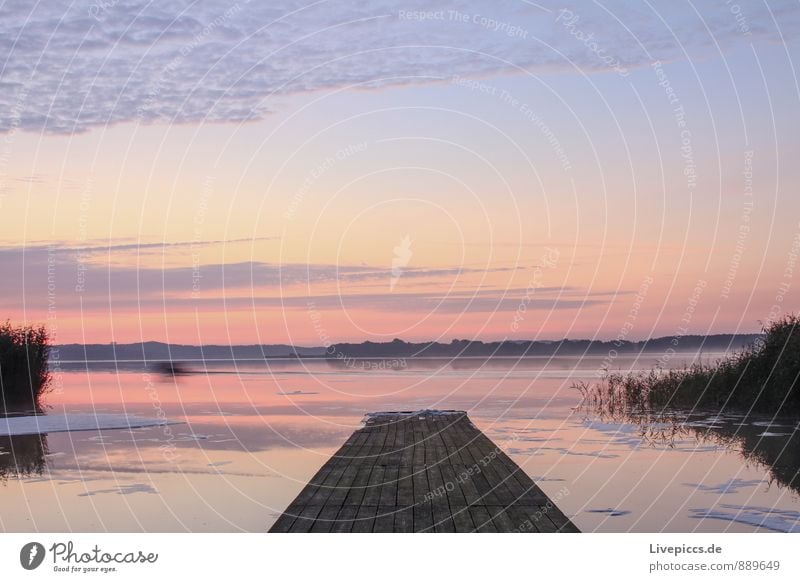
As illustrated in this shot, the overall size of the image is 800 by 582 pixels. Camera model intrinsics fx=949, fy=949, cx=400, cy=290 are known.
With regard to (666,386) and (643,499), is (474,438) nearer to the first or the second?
(643,499)

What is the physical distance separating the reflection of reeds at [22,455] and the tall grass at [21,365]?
6.81 metres

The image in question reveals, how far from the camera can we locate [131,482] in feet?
56.6

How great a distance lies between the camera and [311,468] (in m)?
18.7

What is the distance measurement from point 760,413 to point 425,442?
1065 centimetres

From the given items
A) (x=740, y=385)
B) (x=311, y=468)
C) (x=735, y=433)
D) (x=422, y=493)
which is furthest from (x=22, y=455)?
(x=740, y=385)

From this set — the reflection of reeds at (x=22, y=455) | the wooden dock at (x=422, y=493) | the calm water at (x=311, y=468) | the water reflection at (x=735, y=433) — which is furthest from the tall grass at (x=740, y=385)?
the reflection of reeds at (x=22, y=455)

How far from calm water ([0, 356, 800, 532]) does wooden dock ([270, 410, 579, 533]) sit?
712 millimetres

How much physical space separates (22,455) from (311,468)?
6545mm

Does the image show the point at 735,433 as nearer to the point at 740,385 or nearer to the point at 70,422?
the point at 740,385

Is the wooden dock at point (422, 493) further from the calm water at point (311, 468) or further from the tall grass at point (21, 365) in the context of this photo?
the tall grass at point (21, 365)

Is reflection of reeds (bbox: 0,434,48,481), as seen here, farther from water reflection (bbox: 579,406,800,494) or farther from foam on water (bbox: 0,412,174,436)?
water reflection (bbox: 579,406,800,494)

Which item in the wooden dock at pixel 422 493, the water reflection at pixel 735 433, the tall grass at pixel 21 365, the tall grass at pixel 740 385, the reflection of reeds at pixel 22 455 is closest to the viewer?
the wooden dock at pixel 422 493

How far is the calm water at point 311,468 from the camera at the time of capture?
14523mm

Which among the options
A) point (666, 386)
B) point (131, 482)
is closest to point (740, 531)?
point (131, 482)
